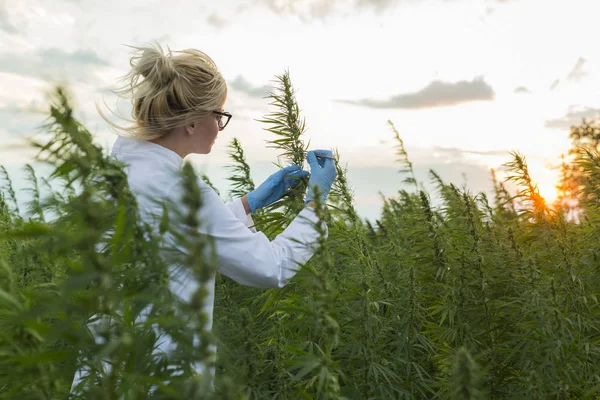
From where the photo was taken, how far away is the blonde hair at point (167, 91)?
2816 mm

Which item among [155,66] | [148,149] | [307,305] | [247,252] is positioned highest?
[155,66]

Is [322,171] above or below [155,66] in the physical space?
below

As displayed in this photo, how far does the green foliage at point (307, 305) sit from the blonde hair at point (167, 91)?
0.51 m

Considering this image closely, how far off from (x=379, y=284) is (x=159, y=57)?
1887mm

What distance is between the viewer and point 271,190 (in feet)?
11.5

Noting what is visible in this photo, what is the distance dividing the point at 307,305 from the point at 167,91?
4.93ft

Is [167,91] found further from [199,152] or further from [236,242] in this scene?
[236,242]

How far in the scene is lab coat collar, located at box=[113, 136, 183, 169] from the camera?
8.46 feet

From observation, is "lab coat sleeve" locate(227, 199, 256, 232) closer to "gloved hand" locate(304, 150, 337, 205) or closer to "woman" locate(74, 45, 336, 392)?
"woman" locate(74, 45, 336, 392)

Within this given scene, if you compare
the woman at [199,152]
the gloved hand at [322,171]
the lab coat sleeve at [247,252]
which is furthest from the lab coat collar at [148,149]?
the gloved hand at [322,171]

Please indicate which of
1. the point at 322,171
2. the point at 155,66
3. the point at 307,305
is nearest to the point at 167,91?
the point at 155,66

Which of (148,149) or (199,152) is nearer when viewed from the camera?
(148,149)

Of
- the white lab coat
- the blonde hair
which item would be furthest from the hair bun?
Answer: the white lab coat

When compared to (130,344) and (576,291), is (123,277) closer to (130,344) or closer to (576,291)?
(130,344)
